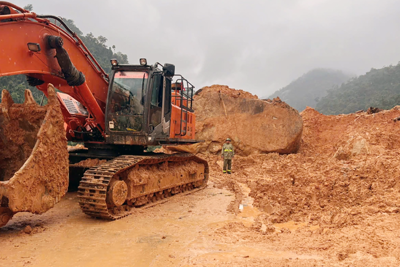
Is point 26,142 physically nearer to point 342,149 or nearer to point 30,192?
point 30,192

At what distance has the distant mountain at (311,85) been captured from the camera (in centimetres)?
13725

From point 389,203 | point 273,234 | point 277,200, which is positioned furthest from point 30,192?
point 389,203

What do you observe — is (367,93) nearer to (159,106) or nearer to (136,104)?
(159,106)

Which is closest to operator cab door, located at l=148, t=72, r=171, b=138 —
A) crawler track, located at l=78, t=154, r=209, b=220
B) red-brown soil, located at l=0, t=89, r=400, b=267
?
crawler track, located at l=78, t=154, r=209, b=220

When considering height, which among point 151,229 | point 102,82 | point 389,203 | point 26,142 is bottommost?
point 151,229

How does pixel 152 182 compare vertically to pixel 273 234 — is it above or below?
above

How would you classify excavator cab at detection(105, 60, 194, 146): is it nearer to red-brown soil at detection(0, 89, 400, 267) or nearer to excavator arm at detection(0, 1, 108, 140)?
excavator arm at detection(0, 1, 108, 140)

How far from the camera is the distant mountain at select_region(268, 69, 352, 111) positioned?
13725 cm

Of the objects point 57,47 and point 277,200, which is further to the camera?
point 277,200

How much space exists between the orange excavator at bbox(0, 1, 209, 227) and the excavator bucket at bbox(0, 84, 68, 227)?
1 cm

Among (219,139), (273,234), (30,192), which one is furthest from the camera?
(219,139)

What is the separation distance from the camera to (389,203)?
4887 millimetres

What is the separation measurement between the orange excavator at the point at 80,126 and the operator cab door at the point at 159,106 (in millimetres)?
21

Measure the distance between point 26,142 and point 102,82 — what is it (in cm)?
199
